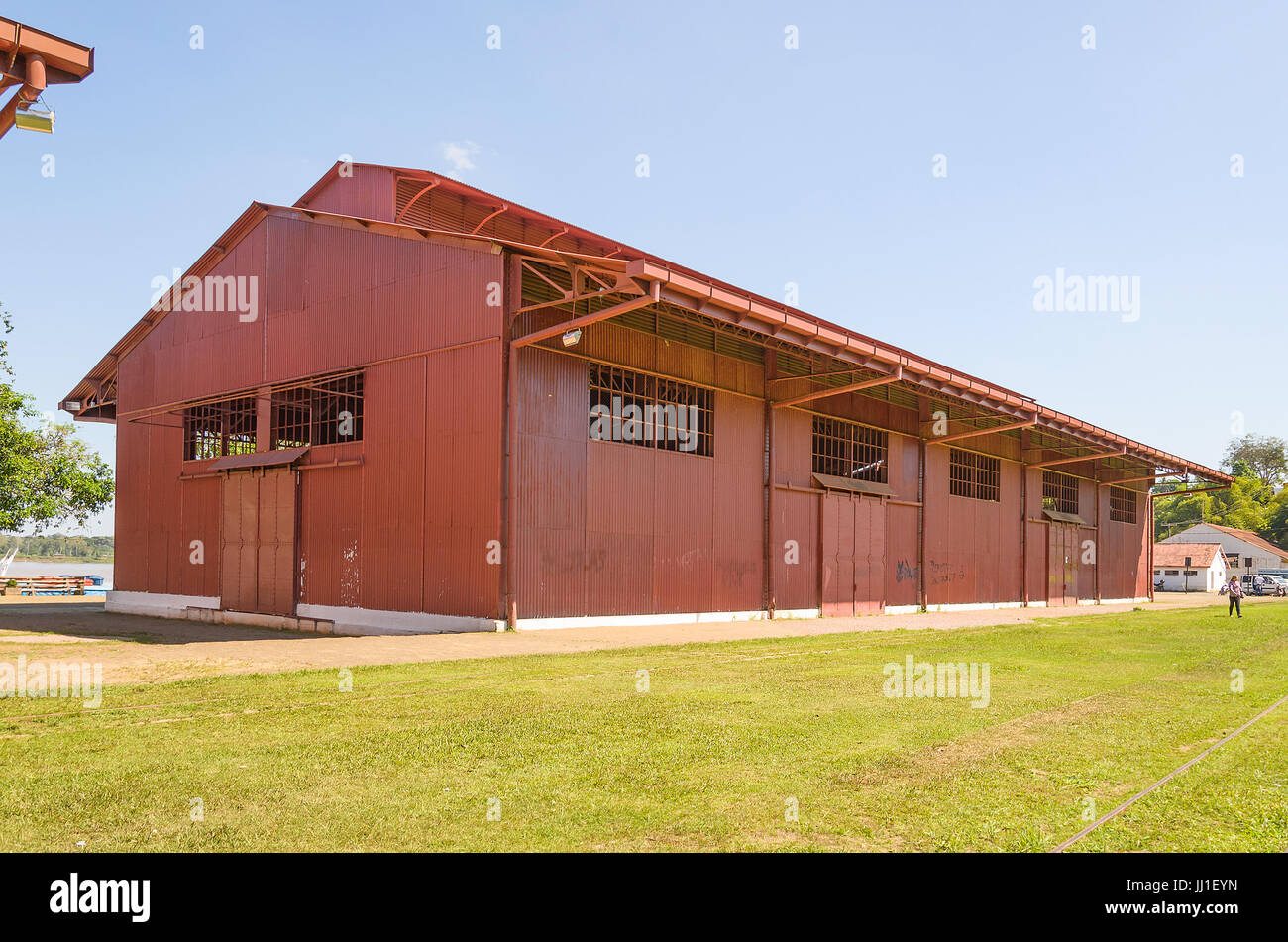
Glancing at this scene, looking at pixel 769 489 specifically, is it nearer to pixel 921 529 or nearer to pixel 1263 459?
pixel 921 529

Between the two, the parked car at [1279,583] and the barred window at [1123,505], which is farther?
the parked car at [1279,583]

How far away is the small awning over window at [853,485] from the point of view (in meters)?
32.9

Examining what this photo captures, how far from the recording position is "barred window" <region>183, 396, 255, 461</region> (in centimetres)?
3219

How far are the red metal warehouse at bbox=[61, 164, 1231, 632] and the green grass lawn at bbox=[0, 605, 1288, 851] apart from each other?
1020cm

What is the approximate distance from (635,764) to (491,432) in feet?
53.5

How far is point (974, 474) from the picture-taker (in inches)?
1687

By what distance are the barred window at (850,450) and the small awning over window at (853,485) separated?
0.66 ft

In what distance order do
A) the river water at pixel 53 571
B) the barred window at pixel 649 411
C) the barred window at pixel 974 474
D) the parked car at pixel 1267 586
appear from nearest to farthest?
the barred window at pixel 649 411
the barred window at pixel 974 474
the river water at pixel 53 571
the parked car at pixel 1267 586

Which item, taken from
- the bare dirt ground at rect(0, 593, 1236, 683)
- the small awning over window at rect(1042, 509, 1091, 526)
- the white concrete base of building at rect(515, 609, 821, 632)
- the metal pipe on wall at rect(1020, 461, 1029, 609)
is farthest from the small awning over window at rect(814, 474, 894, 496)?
the small awning over window at rect(1042, 509, 1091, 526)

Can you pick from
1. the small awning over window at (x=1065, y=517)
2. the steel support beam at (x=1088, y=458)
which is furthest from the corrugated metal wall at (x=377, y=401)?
the small awning over window at (x=1065, y=517)

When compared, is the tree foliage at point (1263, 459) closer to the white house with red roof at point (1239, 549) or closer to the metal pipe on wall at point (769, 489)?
the white house with red roof at point (1239, 549)

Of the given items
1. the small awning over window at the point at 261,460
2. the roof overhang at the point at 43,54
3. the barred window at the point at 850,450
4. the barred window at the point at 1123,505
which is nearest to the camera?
the roof overhang at the point at 43,54

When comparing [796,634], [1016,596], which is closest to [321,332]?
[796,634]
